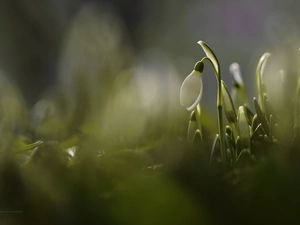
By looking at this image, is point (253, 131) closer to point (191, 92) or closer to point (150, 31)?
point (191, 92)


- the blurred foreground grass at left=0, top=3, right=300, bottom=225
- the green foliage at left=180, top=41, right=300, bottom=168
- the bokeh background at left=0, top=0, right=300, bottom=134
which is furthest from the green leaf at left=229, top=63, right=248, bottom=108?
the bokeh background at left=0, top=0, right=300, bottom=134

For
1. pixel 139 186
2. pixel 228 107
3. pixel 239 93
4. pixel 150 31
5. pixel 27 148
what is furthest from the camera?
pixel 150 31

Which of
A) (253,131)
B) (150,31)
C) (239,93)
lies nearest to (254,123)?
(253,131)

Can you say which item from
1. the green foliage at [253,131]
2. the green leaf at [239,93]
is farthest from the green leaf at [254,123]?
the green leaf at [239,93]

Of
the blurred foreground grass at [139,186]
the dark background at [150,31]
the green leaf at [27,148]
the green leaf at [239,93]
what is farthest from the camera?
the dark background at [150,31]

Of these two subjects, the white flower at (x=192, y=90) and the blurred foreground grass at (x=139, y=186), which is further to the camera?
the white flower at (x=192, y=90)

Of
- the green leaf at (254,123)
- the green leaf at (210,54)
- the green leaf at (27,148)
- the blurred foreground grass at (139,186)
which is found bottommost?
the blurred foreground grass at (139,186)

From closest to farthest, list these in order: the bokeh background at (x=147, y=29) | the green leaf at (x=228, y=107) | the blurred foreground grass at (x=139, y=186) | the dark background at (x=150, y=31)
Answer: the blurred foreground grass at (x=139, y=186)
the green leaf at (x=228, y=107)
the bokeh background at (x=147, y=29)
the dark background at (x=150, y=31)

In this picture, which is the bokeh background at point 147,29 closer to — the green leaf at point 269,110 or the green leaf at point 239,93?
the green leaf at point 239,93

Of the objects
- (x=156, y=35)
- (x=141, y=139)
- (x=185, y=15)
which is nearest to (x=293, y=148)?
(x=141, y=139)
